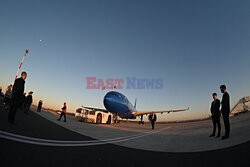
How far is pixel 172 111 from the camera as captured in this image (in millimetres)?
20578

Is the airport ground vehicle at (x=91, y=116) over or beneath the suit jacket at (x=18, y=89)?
beneath

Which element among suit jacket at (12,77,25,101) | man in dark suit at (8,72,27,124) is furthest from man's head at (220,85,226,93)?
suit jacket at (12,77,25,101)

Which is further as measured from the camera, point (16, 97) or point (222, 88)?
point (222, 88)

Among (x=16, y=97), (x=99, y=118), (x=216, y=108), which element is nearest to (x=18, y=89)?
(x=16, y=97)

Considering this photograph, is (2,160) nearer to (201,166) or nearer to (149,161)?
(149,161)

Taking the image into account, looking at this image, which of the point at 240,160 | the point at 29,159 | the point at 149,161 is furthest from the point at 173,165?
the point at 29,159

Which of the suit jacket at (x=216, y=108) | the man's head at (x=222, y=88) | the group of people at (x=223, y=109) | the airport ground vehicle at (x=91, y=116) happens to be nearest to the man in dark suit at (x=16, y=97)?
the group of people at (x=223, y=109)

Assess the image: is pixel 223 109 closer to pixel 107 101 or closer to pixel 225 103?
pixel 225 103

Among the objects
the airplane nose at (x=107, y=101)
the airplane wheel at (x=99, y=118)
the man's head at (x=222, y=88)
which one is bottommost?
the airplane wheel at (x=99, y=118)

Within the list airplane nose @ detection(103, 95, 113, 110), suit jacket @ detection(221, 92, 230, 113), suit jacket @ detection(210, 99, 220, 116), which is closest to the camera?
suit jacket @ detection(221, 92, 230, 113)

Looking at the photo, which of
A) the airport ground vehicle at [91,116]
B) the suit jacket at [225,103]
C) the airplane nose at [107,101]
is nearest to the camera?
the suit jacket at [225,103]

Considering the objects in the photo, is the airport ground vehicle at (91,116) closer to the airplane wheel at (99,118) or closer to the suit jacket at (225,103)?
the airplane wheel at (99,118)

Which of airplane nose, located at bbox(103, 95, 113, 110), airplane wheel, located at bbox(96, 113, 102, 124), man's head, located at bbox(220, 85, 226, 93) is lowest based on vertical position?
airplane wheel, located at bbox(96, 113, 102, 124)

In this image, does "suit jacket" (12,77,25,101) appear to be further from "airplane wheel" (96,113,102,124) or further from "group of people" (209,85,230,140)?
"airplane wheel" (96,113,102,124)
